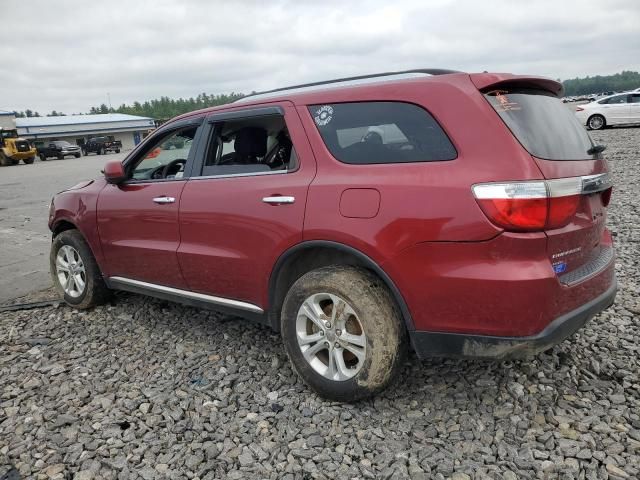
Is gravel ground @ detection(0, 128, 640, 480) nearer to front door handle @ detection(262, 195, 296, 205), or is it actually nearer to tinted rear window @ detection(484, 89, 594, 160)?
front door handle @ detection(262, 195, 296, 205)

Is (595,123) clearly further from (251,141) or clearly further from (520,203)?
(520,203)

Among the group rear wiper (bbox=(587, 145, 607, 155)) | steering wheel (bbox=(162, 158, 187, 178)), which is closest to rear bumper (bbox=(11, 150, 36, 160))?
steering wheel (bbox=(162, 158, 187, 178))

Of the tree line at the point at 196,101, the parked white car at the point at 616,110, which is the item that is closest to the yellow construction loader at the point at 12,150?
the parked white car at the point at 616,110

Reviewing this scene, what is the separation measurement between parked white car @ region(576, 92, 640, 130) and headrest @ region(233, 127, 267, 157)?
2167cm

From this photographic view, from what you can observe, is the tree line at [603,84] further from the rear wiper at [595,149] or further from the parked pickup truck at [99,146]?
the rear wiper at [595,149]

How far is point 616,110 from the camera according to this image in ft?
70.4

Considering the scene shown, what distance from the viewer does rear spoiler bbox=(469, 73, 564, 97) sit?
2486 mm

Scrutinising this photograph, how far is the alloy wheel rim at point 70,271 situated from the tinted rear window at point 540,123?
3.76 metres

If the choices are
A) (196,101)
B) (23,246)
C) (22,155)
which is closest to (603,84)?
(196,101)

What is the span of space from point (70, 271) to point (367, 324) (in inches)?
128

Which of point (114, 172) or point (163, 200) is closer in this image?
point (163, 200)

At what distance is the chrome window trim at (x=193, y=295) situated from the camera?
10.7ft

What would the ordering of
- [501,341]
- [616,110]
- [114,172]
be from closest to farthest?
[501,341] → [114,172] → [616,110]

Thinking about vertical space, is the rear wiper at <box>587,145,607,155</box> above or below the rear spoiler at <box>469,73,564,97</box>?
below
